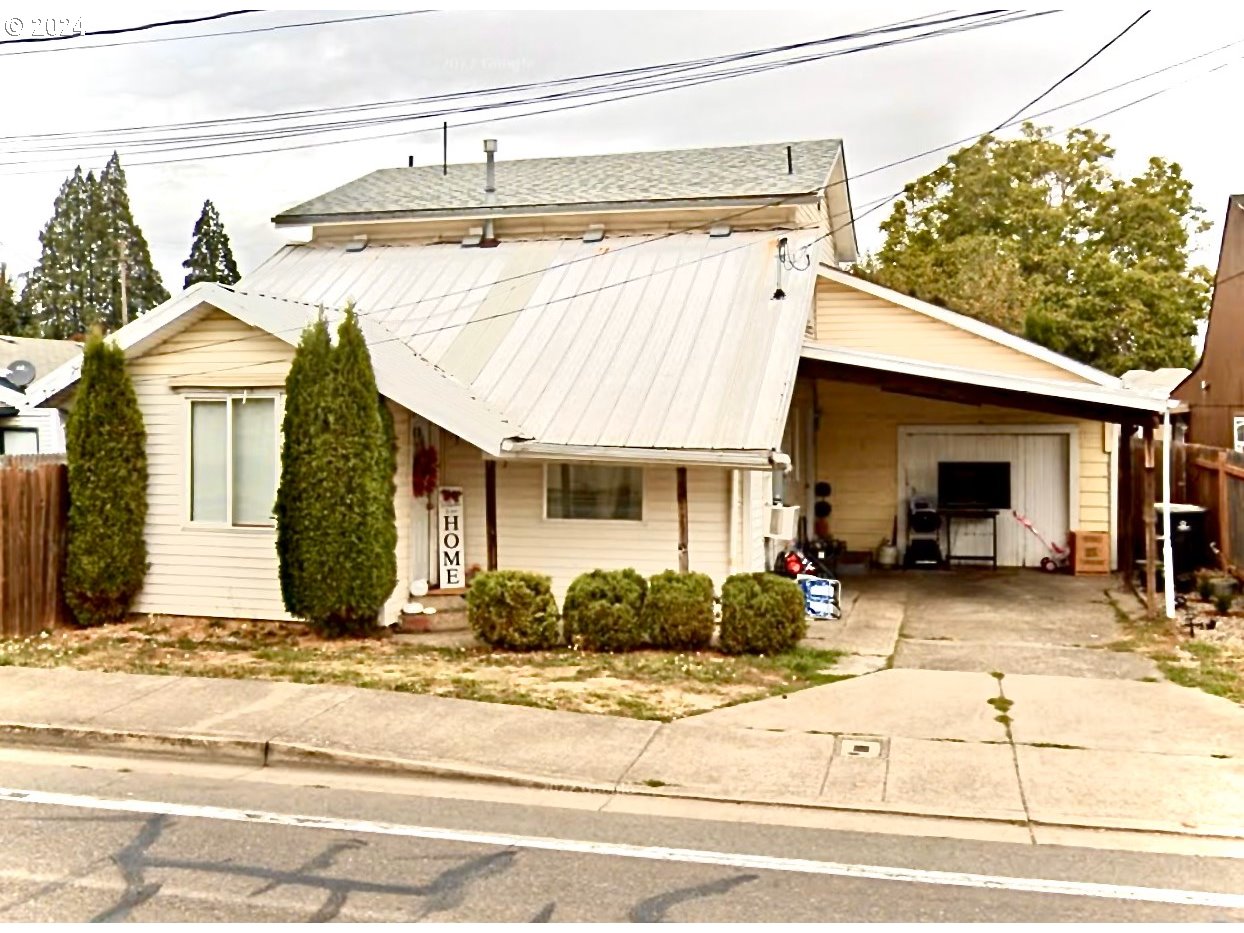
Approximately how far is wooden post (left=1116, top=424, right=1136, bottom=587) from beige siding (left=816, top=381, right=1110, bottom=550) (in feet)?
8.29

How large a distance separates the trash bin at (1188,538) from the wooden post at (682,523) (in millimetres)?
7780

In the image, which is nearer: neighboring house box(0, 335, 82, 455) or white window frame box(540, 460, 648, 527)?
white window frame box(540, 460, 648, 527)

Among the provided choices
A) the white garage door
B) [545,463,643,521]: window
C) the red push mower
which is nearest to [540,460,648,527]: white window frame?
[545,463,643,521]: window

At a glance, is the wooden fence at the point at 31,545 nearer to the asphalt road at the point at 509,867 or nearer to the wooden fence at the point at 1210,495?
the asphalt road at the point at 509,867

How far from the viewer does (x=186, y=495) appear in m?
12.7

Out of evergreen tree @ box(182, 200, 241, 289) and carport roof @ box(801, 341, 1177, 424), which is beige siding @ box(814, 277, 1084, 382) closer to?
carport roof @ box(801, 341, 1177, 424)

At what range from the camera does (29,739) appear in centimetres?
842

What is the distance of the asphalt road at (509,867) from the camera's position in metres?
5.24

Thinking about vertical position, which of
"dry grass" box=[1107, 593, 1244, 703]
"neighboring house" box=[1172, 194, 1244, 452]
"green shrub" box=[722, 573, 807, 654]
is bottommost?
"dry grass" box=[1107, 593, 1244, 703]

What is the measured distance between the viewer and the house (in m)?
12.4

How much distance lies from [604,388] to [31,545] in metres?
6.37

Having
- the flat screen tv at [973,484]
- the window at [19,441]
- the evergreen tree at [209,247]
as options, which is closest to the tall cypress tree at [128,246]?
the evergreen tree at [209,247]

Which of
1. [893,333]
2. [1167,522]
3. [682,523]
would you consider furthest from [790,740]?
[893,333]

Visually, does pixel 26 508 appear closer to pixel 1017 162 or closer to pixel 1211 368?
pixel 1211 368
